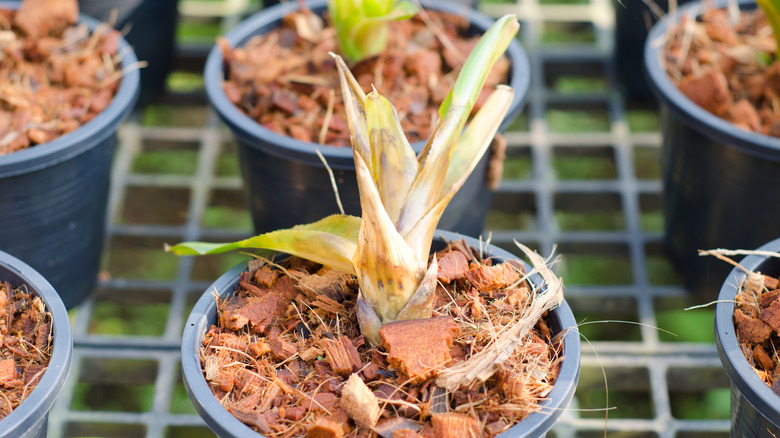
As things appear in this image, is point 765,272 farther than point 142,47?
No

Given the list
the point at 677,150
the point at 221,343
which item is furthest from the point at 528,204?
the point at 221,343

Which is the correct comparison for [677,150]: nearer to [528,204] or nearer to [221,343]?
[528,204]

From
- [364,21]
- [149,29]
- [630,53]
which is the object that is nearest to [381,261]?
[364,21]

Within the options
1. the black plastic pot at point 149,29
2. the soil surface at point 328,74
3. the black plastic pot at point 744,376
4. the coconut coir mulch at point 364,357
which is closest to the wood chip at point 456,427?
the coconut coir mulch at point 364,357

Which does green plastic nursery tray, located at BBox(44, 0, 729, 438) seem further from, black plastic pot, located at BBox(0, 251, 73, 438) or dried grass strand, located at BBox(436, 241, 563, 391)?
black plastic pot, located at BBox(0, 251, 73, 438)

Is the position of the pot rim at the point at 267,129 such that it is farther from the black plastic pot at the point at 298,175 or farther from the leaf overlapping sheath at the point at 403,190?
the leaf overlapping sheath at the point at 403,190

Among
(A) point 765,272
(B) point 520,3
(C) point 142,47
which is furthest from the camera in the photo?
(B) point 520,3

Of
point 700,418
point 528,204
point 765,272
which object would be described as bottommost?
point 700,418

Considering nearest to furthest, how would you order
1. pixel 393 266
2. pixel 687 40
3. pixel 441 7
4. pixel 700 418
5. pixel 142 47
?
pixel 393 266 → pixel 700 418 → pixel 687 40 → pixel 441 7 → pixel 142 47
